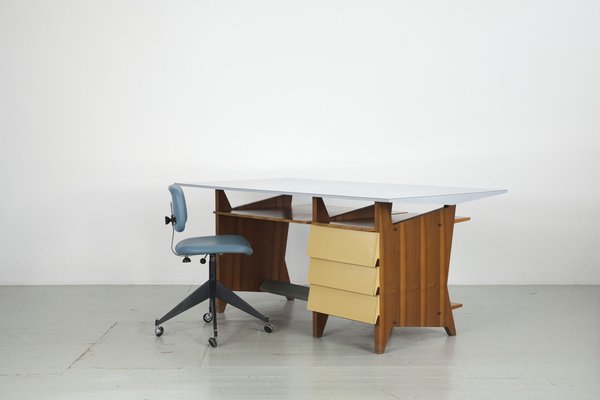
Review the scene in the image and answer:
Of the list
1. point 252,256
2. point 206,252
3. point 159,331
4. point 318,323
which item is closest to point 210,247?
point 206,252

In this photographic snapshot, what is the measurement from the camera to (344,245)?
3.86 metres

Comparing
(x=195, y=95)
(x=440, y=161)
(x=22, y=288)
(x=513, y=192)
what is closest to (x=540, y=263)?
(x=513, y=192)

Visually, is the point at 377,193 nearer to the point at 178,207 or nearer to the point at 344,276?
the point at 344,276

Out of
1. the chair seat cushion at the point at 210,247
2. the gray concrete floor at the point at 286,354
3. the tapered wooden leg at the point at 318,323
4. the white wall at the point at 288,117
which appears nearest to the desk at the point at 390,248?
the tapered wooden leg at the point at 318,323

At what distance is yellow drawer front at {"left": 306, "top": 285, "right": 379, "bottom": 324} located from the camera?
3.78 metres

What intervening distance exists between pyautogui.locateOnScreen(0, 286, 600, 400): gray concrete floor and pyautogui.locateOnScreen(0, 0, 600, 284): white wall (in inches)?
28.1

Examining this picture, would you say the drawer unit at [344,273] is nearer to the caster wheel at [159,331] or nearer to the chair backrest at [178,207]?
the chair backrest at [178,207]

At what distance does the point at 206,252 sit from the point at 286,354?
735 mm

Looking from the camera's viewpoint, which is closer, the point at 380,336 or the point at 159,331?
the point at 380,336

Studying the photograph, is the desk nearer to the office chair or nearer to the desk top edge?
the desk top edge

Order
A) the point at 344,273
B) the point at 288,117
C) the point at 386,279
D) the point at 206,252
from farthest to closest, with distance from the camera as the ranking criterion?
the point at 288,117, the point at 206,252, the point at 344,273, the point at 386,279

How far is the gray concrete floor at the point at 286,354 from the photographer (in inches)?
131

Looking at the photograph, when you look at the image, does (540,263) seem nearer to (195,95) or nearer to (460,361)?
(460,361)

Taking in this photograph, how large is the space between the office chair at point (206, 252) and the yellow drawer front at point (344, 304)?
435 millimetres
